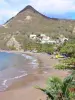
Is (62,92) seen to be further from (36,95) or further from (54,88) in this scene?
(36,95)

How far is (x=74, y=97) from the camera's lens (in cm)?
1909

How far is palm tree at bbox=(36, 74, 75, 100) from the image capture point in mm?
18984

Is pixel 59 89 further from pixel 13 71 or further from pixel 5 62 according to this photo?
pixel 5 62

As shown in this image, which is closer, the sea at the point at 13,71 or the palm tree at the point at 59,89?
the palm tree at the point at 59,89

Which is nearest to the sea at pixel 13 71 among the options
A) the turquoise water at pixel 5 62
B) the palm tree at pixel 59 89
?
the turquoise water at pixel 5 62

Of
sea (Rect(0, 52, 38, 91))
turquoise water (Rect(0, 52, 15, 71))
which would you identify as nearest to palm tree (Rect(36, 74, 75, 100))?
sea (Rect(0, 52, 38, 91))

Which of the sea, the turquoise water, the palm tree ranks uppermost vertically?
the palm tree

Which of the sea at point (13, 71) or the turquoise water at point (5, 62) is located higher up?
the sea at point (13, 71)

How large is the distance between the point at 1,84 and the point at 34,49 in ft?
478

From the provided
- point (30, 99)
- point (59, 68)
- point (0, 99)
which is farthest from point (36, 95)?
point (59, 68)

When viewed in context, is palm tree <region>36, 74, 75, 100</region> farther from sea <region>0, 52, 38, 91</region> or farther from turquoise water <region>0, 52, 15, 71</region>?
turquoise water <region>0, 52, 15, 71</region>

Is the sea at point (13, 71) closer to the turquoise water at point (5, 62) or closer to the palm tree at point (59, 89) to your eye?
the turquoise water at point (5, 62)

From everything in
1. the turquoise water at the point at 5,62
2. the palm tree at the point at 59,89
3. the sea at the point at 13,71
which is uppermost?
the palm tree at the point at 59,89

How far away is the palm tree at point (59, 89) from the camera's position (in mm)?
18984
